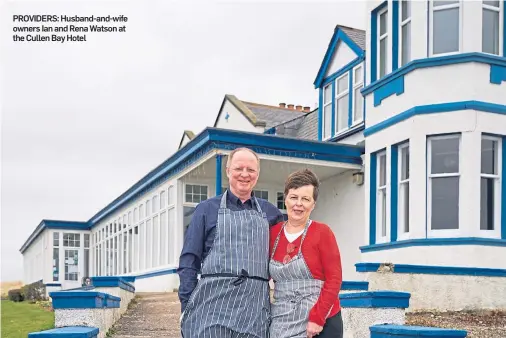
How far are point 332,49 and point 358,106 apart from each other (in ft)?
Answer: 7.35

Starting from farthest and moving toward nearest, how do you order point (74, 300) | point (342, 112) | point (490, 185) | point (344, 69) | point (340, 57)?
point (340, 57) → point (342, 112) → point (344, 69) → point (490, 185) → point (74, 300)

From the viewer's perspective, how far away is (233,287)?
3.79 metres

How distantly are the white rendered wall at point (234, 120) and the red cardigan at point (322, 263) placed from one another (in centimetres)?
1762

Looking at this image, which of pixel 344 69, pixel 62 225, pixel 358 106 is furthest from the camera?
pixel 62 225

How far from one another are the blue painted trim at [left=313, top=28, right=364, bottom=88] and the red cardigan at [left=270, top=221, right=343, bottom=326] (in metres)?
13.3

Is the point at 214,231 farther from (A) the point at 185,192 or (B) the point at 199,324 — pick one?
(A) the point at 185,192

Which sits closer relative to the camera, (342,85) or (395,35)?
(395,35)

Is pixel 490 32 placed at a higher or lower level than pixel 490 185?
higher

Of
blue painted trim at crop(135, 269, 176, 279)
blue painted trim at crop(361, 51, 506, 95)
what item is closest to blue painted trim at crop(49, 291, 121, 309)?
blue painted trim at crop(361, 51, 506, 95)

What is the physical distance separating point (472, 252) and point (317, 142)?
17.3 feet

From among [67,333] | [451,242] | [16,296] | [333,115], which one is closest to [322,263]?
[67,333]

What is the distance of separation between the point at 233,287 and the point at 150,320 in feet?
24.3

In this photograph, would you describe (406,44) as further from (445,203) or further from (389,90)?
(445,203)

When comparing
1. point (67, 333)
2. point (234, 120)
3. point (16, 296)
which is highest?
point (234, 120)
